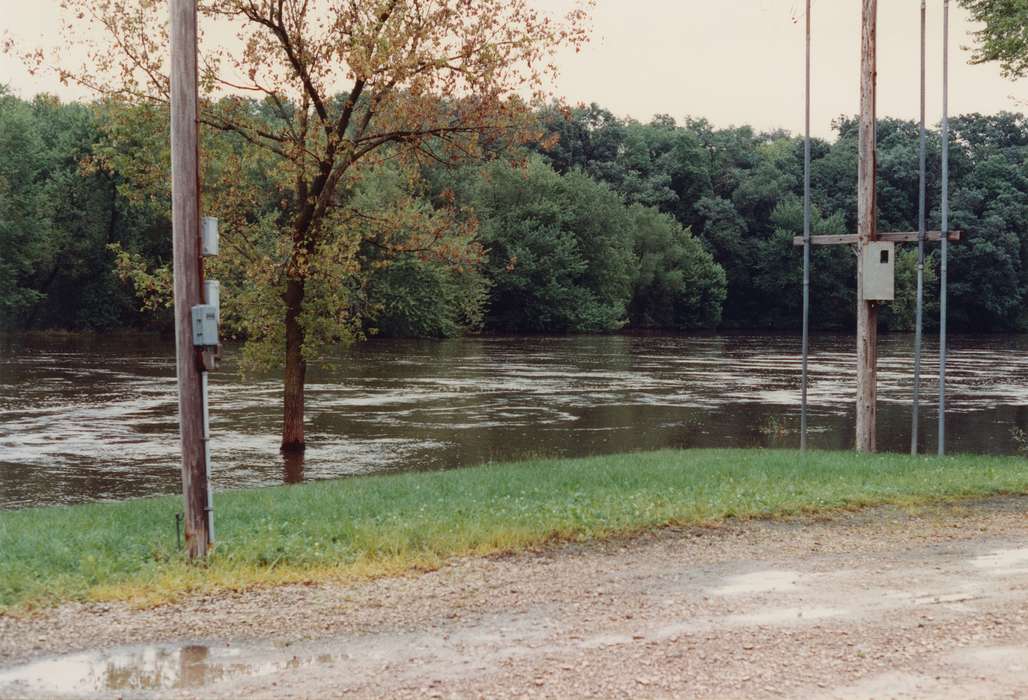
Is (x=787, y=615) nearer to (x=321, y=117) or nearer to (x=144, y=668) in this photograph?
(x=144, y=668)

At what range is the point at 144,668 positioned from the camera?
647 cm

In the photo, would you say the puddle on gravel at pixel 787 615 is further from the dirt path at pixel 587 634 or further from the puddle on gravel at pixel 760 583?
the puddle on gravel at pixel 760 583

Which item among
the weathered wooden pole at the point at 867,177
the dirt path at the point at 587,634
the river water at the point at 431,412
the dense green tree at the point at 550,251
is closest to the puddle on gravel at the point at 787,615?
the dirt path at the point at 587,634

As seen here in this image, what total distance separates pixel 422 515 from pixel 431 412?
1872 centimetres

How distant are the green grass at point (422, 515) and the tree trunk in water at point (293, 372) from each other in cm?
712

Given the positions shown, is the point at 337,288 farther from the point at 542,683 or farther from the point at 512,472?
the point at 542,683

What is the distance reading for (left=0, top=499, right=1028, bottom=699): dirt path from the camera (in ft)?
20.1

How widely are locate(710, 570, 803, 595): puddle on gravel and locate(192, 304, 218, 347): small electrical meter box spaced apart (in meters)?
4.29

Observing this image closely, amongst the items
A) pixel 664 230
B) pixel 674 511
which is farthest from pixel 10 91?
pixel 674 511

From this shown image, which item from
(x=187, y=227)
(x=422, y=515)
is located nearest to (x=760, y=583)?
(x=422, y=515)

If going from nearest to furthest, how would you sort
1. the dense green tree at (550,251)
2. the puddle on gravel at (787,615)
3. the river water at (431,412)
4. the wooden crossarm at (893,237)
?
the puddle on gravel at (787,615) < the wooden crossarm at (893,237) < the river water at (431,412) < the dense green tree at (550,251)

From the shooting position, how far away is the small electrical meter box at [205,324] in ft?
29.7

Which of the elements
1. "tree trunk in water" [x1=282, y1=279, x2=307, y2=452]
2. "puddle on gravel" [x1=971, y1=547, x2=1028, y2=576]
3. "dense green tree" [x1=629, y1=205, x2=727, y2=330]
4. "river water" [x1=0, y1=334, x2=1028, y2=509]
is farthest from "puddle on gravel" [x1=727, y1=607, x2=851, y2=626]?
"dense green tree" [x1=629, y1=205, x2=727, y2=330]

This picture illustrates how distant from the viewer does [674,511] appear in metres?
11.5
